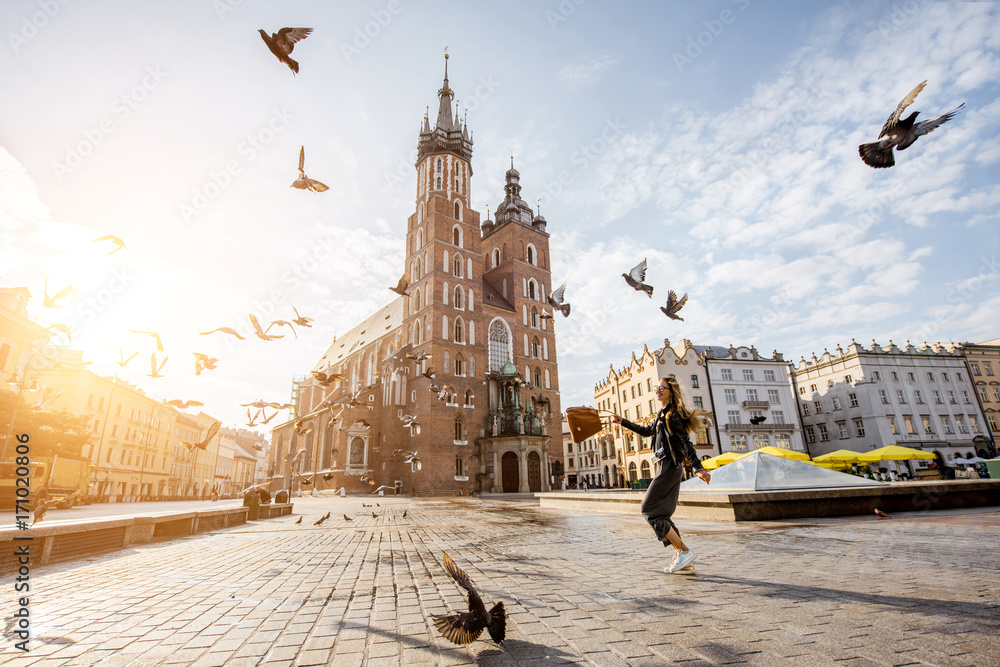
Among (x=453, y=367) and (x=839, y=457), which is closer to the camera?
(x=839, y=457)

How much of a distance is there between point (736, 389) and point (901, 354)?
59.7 ft

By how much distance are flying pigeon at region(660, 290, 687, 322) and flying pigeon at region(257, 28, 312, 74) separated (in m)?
8.61

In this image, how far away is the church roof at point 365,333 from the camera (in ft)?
171

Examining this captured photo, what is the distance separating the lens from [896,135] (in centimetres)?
613

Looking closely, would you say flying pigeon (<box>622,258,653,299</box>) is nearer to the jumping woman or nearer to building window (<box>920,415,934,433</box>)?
the jumping woman

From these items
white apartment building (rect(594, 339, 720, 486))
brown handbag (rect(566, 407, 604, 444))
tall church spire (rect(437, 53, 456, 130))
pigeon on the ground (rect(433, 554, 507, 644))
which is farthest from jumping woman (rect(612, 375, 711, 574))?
tall church spire (rect(437, 53, 456, 130))

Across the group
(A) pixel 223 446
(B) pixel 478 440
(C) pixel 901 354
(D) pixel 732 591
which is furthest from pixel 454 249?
(A) pixel 223 446

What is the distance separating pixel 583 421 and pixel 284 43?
20.6ft

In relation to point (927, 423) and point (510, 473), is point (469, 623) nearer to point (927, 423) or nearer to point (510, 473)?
point (510, 473)

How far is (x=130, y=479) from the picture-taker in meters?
41.0

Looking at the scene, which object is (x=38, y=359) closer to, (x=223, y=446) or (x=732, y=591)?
(x=732, y=591)

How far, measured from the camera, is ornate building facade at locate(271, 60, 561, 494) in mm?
38719

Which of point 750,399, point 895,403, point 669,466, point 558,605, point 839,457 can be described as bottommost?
point 558,605

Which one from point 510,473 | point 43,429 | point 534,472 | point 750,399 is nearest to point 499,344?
point 510,473
